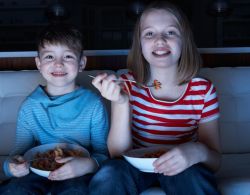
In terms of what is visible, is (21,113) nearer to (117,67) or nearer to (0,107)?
(0,107)

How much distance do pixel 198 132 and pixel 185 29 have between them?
41cm

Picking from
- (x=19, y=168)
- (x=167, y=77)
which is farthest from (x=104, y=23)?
(x=19, y=168)

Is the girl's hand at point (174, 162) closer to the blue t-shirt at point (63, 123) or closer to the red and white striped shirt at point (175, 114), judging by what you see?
the red and white striped shirt at point (175, 114)

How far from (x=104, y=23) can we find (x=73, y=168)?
3965 millimetres

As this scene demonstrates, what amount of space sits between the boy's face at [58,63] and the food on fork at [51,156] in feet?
0.95

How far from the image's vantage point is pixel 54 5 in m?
4.56

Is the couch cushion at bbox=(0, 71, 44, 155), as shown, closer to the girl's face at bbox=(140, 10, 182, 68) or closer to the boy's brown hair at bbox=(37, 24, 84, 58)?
the boy's brown hair at bbox=(37, 24, 84, 58)

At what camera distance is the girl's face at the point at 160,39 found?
158 centimetres

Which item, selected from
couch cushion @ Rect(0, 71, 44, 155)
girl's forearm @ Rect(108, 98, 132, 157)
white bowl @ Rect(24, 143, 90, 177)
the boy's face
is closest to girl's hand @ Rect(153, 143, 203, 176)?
girl's forearm @ Rect(108, 98, 132, 157)

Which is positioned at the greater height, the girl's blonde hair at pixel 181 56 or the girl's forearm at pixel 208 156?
the girl's blonde hair at pixel 181 56

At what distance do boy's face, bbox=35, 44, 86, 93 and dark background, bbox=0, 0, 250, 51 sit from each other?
3245 millimetres

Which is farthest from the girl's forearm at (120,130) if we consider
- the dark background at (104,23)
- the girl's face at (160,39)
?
the dark background at (104,23)

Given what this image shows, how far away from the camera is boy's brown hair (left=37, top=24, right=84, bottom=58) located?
1.71 metres

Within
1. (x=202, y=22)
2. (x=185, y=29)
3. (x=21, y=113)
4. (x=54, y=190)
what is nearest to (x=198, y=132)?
(x=185, y=29)
